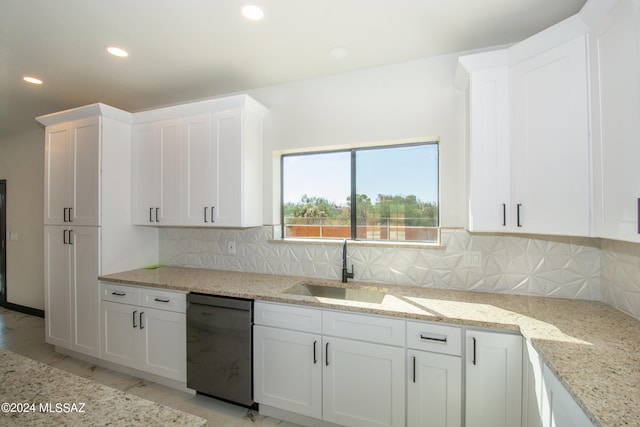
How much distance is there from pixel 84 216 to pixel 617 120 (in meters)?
3.90

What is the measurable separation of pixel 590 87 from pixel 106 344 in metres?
4.04

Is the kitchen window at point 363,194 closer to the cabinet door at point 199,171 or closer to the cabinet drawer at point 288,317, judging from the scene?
the cabinet door at point 199,171

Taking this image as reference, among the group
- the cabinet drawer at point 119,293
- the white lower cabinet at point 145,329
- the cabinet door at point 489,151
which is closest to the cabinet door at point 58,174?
the cabinet drawer at point 119,293

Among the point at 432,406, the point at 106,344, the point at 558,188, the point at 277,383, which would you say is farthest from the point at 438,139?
the point at 106,344

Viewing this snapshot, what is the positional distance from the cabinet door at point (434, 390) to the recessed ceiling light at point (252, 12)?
2248 mm

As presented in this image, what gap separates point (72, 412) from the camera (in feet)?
2.46

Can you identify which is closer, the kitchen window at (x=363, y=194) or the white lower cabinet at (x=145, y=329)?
the white lower cabinet at (x=145, y=329)

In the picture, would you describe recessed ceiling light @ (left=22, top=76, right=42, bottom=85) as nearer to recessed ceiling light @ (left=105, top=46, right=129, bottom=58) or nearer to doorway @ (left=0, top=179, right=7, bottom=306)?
recessed ceiling light @ (left=105, top=46, right=129, bottom=58)

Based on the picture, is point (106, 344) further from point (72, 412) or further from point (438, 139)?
point (438, 139)

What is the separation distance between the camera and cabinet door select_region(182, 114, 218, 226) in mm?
2543

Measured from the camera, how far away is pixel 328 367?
6.07ft

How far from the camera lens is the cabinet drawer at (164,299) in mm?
Answer: 2279

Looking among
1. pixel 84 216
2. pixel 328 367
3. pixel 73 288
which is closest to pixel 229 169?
pixel 84 216

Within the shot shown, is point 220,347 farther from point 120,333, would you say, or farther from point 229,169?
point 229,169
